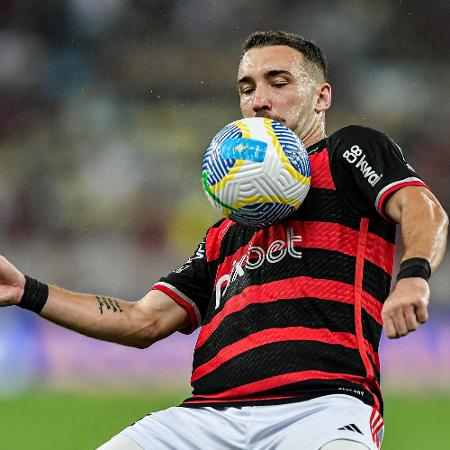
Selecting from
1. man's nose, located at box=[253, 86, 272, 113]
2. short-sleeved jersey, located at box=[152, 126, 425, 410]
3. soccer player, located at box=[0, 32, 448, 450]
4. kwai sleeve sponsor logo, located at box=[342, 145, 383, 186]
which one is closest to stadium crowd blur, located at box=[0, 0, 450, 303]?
man's nose, located at box=[253, 86, 272, 113]

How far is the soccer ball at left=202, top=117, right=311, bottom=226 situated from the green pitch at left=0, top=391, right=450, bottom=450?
401 cm

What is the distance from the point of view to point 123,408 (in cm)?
857

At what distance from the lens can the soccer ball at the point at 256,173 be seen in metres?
3.58

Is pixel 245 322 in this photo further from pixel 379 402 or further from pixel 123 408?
pixel 123 408

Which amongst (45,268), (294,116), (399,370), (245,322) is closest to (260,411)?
(245,322)

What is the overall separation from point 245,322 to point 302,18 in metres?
11.3

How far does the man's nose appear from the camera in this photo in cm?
415

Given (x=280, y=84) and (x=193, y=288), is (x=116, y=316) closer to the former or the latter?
(x=193, y=288)

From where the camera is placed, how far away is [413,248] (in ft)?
10.7

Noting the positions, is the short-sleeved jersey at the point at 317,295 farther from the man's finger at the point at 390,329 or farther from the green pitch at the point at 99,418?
the green pitch at the point at 99,418

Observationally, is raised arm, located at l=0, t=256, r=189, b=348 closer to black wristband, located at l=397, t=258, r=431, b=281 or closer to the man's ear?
the man's ear

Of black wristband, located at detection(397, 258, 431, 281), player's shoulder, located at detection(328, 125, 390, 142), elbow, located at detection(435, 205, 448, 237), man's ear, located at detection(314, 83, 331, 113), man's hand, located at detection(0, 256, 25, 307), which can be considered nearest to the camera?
black wristband, located at detection(397, 258, 431, 281)

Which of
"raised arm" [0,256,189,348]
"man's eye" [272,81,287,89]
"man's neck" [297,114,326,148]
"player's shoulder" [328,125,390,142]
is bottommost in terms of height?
"raised arm" [0,256,189,348]

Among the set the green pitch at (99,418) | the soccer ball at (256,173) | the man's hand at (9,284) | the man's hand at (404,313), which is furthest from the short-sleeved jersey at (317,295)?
the green pitch at (99,418)
